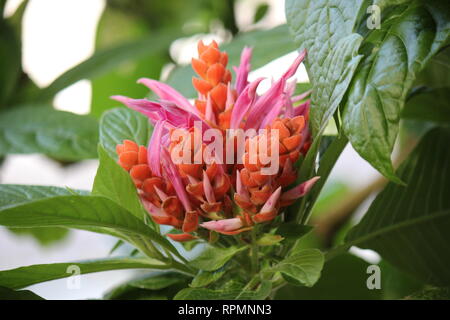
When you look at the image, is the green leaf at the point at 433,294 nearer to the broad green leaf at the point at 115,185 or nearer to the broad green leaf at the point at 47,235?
the broad green leaf at the point at 115,185

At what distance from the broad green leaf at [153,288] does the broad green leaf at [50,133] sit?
0.20 meters

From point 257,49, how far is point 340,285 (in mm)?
253

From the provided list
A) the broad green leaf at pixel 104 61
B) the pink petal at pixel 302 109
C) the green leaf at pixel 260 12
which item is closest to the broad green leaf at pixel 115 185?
the pink petal at pixel 302 109

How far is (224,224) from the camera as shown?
34cm

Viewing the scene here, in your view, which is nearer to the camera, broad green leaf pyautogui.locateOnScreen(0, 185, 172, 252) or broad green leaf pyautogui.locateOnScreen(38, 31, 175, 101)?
broad green leaf pyautogui.locateOnScreen(0, 185, 172, 252)

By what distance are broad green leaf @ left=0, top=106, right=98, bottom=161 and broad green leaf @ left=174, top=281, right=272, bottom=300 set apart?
29 cm

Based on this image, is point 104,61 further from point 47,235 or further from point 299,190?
point 299,190

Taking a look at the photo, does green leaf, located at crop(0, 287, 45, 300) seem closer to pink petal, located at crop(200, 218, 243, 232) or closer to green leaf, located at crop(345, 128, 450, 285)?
pink petal, located at crop(200, 218, 243, 232)

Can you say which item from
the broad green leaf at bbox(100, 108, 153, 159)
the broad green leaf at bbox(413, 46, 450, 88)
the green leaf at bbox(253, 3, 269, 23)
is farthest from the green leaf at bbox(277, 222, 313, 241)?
the green leaf at bbox(253, 3, 269, 23)

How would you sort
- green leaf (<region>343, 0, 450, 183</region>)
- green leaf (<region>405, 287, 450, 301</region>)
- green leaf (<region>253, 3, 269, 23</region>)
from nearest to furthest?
green leaf (<region>343, 0, 450, 183</region>) < green leaf (<region>405, 287, 450, 301</region>) < green leaf (<region>253, 3, 269, 23</region>)

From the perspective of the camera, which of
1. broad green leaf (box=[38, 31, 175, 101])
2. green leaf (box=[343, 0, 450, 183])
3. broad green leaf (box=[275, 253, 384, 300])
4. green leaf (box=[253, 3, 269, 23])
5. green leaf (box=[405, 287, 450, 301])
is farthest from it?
green leaf (box=[253, 3, 269, 23])

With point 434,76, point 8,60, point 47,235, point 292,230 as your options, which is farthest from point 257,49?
point 47,235

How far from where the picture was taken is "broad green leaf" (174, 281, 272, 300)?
1.16 feet
